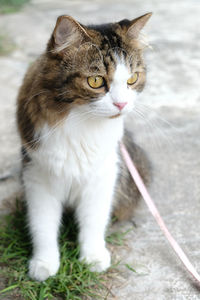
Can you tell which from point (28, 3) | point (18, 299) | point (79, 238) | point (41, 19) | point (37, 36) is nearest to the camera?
point (18, 299)

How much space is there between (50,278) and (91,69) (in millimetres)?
1046

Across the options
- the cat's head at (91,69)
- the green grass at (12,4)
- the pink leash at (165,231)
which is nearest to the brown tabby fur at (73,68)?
the cat's head at (91,69)

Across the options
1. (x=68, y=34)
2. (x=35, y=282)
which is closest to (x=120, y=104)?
(x=68, y=34)

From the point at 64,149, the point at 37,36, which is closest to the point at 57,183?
the point at 64,149

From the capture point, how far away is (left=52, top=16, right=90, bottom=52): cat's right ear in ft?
5.43

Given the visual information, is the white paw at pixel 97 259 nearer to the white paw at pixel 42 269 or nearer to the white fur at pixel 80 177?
the white fur at pixel 80 177

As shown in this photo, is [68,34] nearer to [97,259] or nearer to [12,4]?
[97,259]

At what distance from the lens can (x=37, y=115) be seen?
6.12ft

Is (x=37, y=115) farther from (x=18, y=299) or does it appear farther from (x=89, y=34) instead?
(x=18, y=299)

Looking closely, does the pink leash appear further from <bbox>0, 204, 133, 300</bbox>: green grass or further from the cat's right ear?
the cat's right ear

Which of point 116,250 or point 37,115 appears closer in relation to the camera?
point 37,115

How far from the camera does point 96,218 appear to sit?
6.99ft

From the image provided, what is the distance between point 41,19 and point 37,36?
90 cm

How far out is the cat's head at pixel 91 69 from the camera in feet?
5.53
